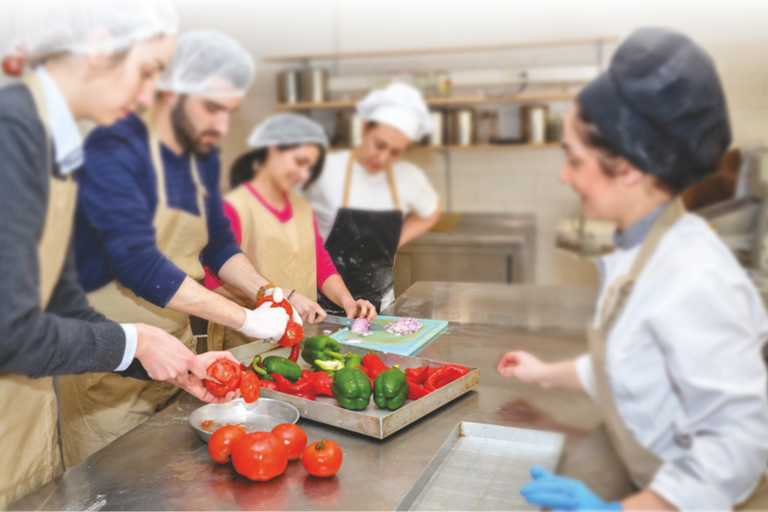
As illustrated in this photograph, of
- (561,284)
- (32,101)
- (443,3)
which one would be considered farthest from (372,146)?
(32,101)

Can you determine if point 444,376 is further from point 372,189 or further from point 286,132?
point 286,132

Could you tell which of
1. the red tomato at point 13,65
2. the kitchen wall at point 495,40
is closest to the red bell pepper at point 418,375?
the kitchen wall at point 495,40

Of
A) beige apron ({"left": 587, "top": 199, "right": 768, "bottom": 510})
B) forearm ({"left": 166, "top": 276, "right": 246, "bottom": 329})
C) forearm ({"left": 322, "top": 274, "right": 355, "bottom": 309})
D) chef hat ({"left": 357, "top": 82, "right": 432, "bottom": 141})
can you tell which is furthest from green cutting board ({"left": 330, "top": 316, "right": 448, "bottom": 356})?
beige apron ({"left": 587, "top": 199, "right": 768, "bottom": 510})

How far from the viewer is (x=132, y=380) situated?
1343 millimetres

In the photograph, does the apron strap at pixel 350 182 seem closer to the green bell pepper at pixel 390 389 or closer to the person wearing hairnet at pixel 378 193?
the person wearing hairnet at pixel 378 193

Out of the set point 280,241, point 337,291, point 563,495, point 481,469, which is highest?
point 280,241

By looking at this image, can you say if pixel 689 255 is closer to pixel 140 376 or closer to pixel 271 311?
pixel 271 311

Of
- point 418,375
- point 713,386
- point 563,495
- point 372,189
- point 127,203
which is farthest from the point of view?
point 418,375

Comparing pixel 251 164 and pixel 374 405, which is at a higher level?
pixel 251 164

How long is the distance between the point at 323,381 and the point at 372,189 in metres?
0.55

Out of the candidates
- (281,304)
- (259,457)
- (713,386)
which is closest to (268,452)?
(259,457)

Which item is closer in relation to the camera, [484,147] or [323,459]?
[484,147]

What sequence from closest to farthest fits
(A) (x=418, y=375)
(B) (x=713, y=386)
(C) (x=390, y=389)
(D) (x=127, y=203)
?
(B) (x=713, y=386), (D) (x=127, y=203), (C) (x=390, y=389), (A) (x=418, y=375)

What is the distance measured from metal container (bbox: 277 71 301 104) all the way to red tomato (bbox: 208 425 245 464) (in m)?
0.57
